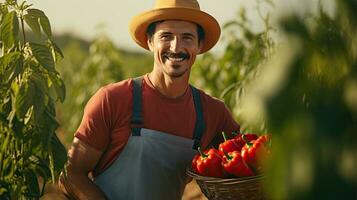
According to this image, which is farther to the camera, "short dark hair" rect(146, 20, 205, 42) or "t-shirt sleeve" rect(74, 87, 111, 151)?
"short dark hair" rect(146, 20, 205, 42)

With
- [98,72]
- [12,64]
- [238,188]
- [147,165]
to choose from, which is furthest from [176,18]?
[98,72]

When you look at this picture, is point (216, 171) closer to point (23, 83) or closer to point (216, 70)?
point (23, 83)

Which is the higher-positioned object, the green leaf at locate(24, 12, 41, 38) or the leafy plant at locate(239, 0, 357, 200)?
the leafy plant at locate(239, 0, 357, 200)

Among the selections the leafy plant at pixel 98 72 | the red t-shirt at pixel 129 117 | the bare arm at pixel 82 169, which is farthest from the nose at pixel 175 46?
the leafy plant at pixel 98 72

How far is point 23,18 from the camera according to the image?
246cm

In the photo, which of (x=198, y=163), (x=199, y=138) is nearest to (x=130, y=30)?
(x=199, y=138)

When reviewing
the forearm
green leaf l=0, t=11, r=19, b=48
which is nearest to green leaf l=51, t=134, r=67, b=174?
green leaf l=0, t=11, r=19, b=48

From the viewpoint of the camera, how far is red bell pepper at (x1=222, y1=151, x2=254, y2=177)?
2.33 meters

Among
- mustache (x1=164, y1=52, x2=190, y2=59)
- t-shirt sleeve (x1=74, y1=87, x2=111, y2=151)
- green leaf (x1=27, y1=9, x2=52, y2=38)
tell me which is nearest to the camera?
green leaf (x1=27, y1=9, x2=52, y2=38)

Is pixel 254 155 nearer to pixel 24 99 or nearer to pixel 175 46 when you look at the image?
pixel 175 46

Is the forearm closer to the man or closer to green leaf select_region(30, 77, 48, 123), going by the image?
the man

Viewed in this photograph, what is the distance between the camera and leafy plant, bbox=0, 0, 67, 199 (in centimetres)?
228

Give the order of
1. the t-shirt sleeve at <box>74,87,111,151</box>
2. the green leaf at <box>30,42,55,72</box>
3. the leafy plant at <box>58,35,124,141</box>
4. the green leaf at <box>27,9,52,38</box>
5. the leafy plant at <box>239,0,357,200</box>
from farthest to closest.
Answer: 1. the leafy plant at <box>58,35,124,141</box>
2. the t-shirt sleeve at <box>74,87,111,151</box>
3. the green leaf at <box>27,9,52,38</box>
4. the green leaf at <box>30,42,55,72</box>
5. the leafy plant at <box>239,0,357,200</box>

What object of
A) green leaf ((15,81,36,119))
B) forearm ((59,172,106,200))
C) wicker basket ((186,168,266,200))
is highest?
green leaf ((15,81,36,119))
